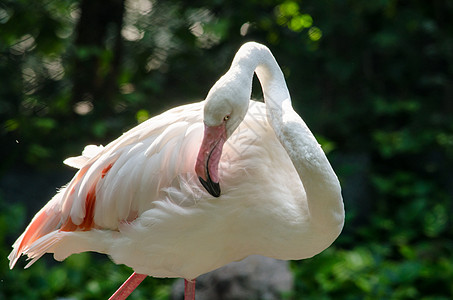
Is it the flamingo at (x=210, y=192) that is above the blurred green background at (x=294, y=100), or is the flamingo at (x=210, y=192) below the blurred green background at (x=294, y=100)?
above

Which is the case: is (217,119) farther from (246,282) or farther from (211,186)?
(246,282)

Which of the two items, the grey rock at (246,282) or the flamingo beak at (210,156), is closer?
the flamingo beak at (210,156)

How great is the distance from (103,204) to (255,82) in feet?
3.08

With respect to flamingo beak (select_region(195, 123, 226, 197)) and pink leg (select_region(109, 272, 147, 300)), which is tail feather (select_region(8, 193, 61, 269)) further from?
flamingo beak (select_region(195, 123, 226, 197))

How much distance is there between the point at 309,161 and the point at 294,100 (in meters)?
2.43

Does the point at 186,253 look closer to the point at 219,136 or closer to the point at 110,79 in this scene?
the point at 219,136

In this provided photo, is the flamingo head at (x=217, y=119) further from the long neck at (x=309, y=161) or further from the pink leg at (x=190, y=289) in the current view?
the pink leg at (x=190, y=289)

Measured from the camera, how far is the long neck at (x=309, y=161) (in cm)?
189

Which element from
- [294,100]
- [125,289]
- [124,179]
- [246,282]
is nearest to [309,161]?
[124,179]

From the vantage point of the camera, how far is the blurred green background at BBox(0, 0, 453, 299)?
2.84 m

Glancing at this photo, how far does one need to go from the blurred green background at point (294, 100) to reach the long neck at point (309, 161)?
0.57 metres

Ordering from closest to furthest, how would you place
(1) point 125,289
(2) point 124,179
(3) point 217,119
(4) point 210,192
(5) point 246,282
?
(3) point 217,119, (4) point 210,192, (2) point 124,179, (1) point 125,289, (5) point 246,282

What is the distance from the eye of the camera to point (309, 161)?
1886 mm

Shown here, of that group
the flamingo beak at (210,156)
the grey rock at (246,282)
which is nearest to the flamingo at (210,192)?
the flamingo beak at (210,156)
